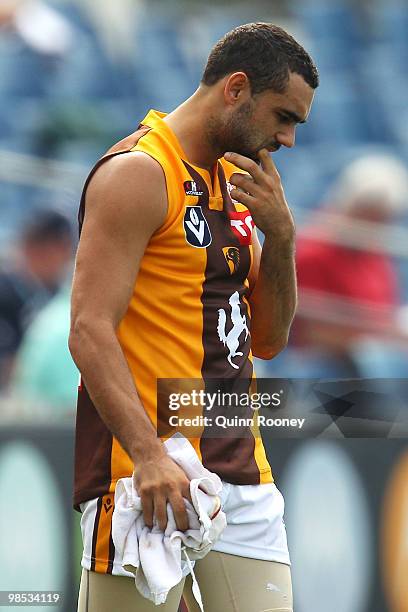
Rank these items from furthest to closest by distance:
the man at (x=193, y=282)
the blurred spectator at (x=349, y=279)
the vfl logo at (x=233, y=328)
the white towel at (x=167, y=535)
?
the blurred spectator at (x=349, y=279) < the vfl logo at (x=233, y=328) < the man at (x=193, y=282) < the white towel at (x=167, y=535)

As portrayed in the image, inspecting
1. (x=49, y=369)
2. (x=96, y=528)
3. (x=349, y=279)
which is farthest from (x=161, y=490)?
(x=349, y=279)

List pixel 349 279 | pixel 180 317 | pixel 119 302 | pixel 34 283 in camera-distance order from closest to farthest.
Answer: pixel 119 302, pixel 180 317, pixel 34 283, pixel 349 279

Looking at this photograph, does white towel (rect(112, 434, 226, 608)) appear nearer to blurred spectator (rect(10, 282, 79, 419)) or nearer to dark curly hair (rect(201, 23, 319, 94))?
dark curly hair (rect(201, 23, 319, 94))

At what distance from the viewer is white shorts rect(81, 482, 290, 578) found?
2.79 metres

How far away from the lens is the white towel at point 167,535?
2.52 meters

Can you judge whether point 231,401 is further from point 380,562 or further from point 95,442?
point 380,562

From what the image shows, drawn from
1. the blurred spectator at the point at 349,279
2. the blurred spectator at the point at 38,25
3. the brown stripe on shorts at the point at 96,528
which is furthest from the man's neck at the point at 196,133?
the blurred spectator at the point at 38,25

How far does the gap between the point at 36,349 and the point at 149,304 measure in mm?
A: 2583

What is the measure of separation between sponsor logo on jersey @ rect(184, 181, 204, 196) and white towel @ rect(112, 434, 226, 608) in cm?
63

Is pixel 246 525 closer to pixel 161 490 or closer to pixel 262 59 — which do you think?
pixel 161 490

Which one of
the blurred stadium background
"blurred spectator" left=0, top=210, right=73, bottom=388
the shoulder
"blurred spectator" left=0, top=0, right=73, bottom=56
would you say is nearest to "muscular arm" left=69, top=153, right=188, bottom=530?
the shoulder

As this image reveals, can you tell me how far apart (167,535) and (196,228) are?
2.44 ft

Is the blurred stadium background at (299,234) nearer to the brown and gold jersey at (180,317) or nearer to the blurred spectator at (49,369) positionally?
the blurred spectator at (49,369)

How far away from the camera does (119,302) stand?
2658 mm
